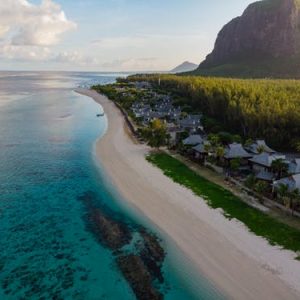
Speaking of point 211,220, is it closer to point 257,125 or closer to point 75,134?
point 257,125

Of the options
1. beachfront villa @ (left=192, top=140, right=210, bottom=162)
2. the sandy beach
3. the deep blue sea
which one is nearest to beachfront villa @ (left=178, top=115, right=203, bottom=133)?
beachfront villa @ (left=192, top=140, right=210, bottom=162)

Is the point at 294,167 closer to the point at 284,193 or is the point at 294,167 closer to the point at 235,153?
the point at 284,193

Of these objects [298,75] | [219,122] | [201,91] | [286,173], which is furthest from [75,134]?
[298,75]

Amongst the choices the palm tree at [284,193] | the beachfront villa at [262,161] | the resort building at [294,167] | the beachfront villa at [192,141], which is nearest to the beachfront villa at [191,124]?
the beachfront villa at [192,141]

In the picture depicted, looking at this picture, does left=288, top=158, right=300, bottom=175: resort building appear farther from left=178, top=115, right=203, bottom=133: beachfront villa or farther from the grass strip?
left=178, top=115, right=203, bottom=133: beachfront villa

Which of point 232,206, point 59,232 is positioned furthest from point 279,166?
point 59,232

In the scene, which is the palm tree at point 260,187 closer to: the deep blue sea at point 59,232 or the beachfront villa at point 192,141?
the deep blue sea at point 59,232
